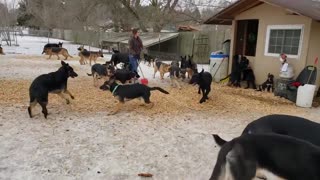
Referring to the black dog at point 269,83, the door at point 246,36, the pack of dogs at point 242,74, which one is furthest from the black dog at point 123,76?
the door at point 246,36

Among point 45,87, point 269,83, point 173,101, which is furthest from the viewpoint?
point 269,83

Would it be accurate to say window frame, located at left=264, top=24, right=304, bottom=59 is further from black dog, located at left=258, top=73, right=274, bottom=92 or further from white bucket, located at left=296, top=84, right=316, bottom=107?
white bucket, located at left=296, top=84, right=316, bottom=107

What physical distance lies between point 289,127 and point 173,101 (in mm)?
5190

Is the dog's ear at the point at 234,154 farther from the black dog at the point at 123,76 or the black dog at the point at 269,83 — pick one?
the black dog at the point at 269,83

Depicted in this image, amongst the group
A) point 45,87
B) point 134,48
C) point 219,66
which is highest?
point 134,48

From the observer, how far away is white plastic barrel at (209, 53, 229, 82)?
13.2m

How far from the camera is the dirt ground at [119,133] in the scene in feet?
14.5

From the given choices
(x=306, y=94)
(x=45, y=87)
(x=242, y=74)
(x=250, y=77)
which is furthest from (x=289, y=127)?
(x=242, y=74)

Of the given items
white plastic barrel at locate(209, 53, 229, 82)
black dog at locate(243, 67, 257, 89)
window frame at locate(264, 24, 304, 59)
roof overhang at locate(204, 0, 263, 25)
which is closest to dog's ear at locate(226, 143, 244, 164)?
window frame at locate(264, 24, 304, 59)

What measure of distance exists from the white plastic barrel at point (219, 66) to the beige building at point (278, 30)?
302 mm

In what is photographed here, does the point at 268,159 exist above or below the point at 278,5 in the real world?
below

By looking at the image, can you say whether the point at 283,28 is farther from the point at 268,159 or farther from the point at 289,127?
the point at 268,159

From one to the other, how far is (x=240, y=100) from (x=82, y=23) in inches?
1540

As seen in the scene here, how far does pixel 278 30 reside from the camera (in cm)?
1101
